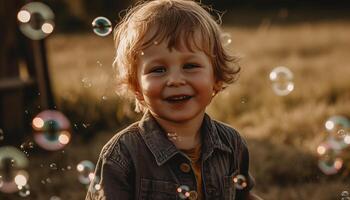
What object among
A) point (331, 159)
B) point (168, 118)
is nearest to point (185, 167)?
point (168, 118)

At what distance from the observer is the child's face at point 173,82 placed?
8.69ft

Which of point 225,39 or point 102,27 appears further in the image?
point 102,27

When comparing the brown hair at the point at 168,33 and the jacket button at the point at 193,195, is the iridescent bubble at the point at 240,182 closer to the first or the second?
the jacket button at the point at 193,195

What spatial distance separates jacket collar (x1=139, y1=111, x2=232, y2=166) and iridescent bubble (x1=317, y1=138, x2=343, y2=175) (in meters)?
1.23

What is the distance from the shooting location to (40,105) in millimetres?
5426

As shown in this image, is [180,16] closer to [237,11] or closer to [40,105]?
[40,105]

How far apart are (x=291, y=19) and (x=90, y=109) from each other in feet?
33.2

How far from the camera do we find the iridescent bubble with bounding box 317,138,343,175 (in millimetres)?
3957

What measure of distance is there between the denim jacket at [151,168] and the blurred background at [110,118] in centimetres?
54

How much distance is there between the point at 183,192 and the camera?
2.71 m

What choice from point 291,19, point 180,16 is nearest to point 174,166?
point 180,16

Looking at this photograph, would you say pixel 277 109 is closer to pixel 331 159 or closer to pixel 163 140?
pixel 331 159

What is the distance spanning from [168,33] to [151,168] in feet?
1.83

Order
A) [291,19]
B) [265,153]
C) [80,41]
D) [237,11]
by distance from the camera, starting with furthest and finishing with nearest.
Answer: [237,11]
[291,19]
[80,41]
[265,153]
